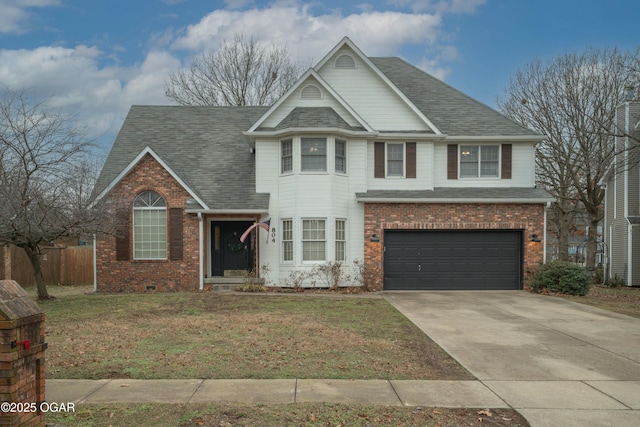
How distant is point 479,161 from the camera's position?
19250 millimetres

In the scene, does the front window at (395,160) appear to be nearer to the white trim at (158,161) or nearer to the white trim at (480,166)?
the white trim at (480,166)

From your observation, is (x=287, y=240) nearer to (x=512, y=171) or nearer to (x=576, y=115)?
(x=512, y=171)

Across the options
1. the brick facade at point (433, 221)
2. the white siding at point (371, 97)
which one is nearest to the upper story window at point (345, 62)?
the white siding at point (371, 97)

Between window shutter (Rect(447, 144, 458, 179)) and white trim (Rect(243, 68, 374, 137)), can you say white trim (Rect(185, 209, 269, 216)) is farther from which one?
window shutter (Rect(447, 144, 458, 179))

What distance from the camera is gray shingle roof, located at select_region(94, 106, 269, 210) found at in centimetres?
1845

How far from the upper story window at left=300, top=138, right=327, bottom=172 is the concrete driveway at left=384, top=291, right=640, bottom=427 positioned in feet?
18.6

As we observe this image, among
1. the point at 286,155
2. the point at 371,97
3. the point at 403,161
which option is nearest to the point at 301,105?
the point at 286,155

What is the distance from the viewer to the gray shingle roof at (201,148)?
18.5 meters

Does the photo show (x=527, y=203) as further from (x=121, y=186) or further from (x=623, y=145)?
(x=121, y=186)

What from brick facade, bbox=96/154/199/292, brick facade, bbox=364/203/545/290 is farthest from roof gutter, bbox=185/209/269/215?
brick facade, bbox=364/203/545/290

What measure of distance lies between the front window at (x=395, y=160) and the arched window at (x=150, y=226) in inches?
336

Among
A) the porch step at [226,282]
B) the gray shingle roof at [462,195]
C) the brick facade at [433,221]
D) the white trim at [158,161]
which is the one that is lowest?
the porch step at [226,282]

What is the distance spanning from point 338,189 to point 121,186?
7.84m

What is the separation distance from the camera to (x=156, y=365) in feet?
24.3
